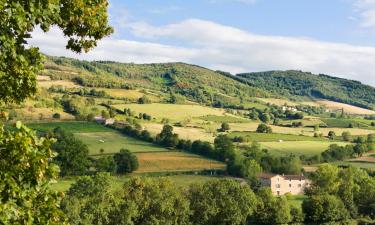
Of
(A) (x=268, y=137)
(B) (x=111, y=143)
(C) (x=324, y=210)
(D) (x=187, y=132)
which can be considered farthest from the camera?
(A) (x=268, y=137)

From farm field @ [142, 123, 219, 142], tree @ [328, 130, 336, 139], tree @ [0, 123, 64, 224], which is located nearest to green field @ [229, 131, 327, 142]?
tree @ [328, 130, 336, 139]

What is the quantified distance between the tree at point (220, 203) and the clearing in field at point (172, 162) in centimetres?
3740

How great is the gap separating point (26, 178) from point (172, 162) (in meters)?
117

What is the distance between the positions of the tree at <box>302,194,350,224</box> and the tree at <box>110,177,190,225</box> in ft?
82.9

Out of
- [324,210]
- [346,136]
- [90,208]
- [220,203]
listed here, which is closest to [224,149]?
[324,210]

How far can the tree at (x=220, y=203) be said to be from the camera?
79312 millimetres

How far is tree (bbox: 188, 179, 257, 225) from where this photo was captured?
79.3 metres

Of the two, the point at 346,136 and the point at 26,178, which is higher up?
the point at 26,178

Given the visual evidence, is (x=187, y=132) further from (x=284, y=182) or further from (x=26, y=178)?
(x=26, y=178)

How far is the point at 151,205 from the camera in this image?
75.1m

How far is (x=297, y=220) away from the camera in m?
90.1

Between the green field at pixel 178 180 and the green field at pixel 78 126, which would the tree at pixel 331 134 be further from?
the green field at pixel 78 126

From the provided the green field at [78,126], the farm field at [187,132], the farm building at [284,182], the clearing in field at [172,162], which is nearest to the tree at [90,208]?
the clearing in field at [172,162]

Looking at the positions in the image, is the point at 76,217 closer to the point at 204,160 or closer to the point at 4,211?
the point at 4,211
